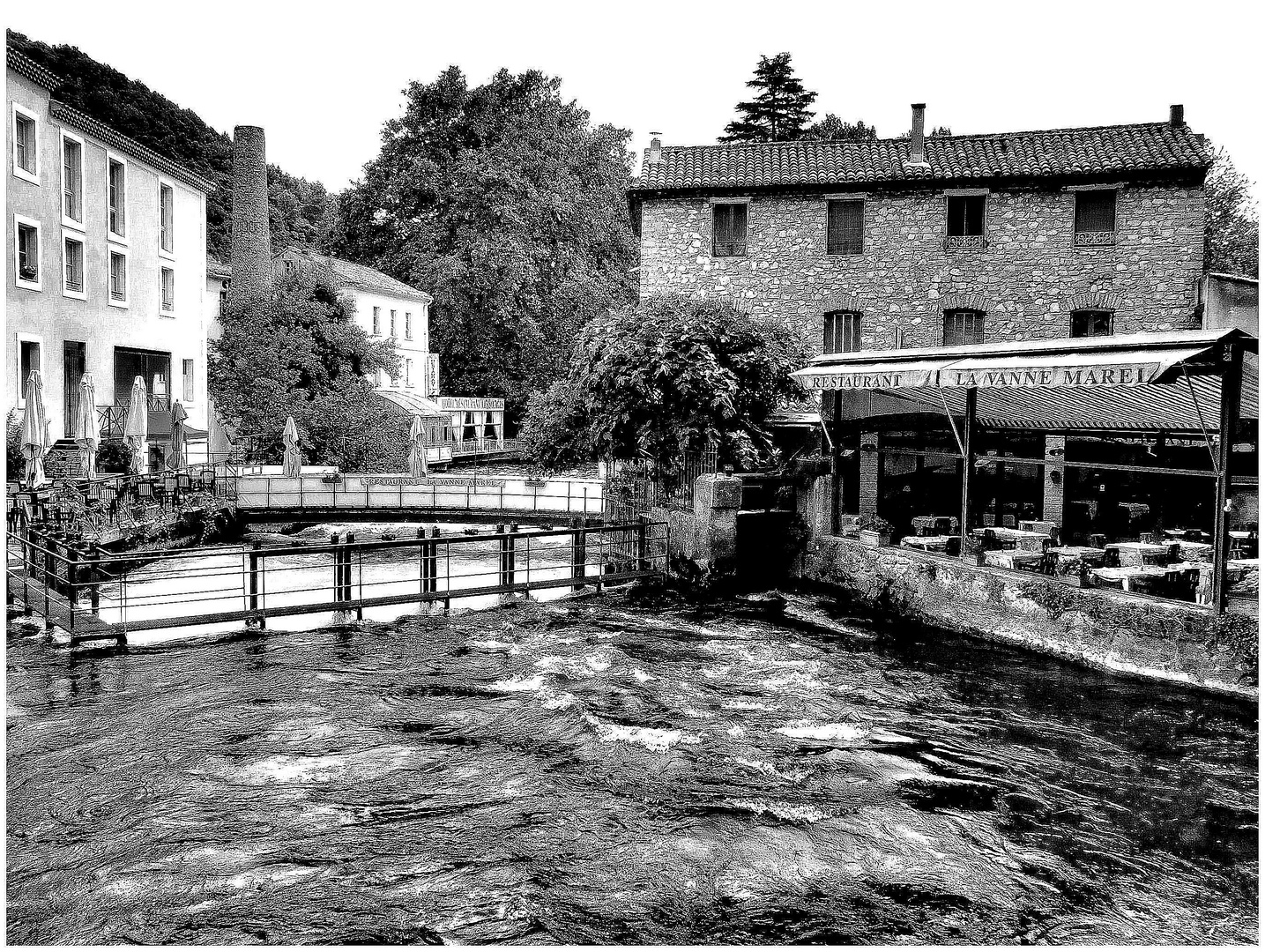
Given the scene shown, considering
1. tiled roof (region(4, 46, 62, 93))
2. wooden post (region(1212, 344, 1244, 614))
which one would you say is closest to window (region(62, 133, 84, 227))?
tiled roof (region(4, 46, 62, 93))

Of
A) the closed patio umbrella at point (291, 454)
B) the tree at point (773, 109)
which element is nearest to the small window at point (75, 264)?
the closed patio umbrella at point (291, 454)

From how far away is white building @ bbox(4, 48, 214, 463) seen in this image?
83.2 ft

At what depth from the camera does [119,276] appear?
99.3 ft

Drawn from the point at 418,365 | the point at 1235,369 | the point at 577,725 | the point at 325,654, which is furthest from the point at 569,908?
the point at 418,365

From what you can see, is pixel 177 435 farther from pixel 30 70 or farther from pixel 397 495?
pixel 30 70

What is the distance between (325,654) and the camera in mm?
14398

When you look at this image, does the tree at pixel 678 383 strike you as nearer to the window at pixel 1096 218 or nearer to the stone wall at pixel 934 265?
the stone wall at pixel 934 265

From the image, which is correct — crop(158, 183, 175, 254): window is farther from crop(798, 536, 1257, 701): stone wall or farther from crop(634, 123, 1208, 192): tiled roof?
crop(798, 536, 1257, 701): stone wall

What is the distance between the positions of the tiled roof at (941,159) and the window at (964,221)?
1.95ft

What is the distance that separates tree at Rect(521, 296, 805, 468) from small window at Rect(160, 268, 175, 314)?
1685 centimetres

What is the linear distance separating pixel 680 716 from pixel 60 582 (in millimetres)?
9188

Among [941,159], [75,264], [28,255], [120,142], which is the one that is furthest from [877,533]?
[120,142]

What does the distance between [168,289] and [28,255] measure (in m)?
7.05

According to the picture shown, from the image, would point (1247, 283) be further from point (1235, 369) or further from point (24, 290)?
point (24, 290)
